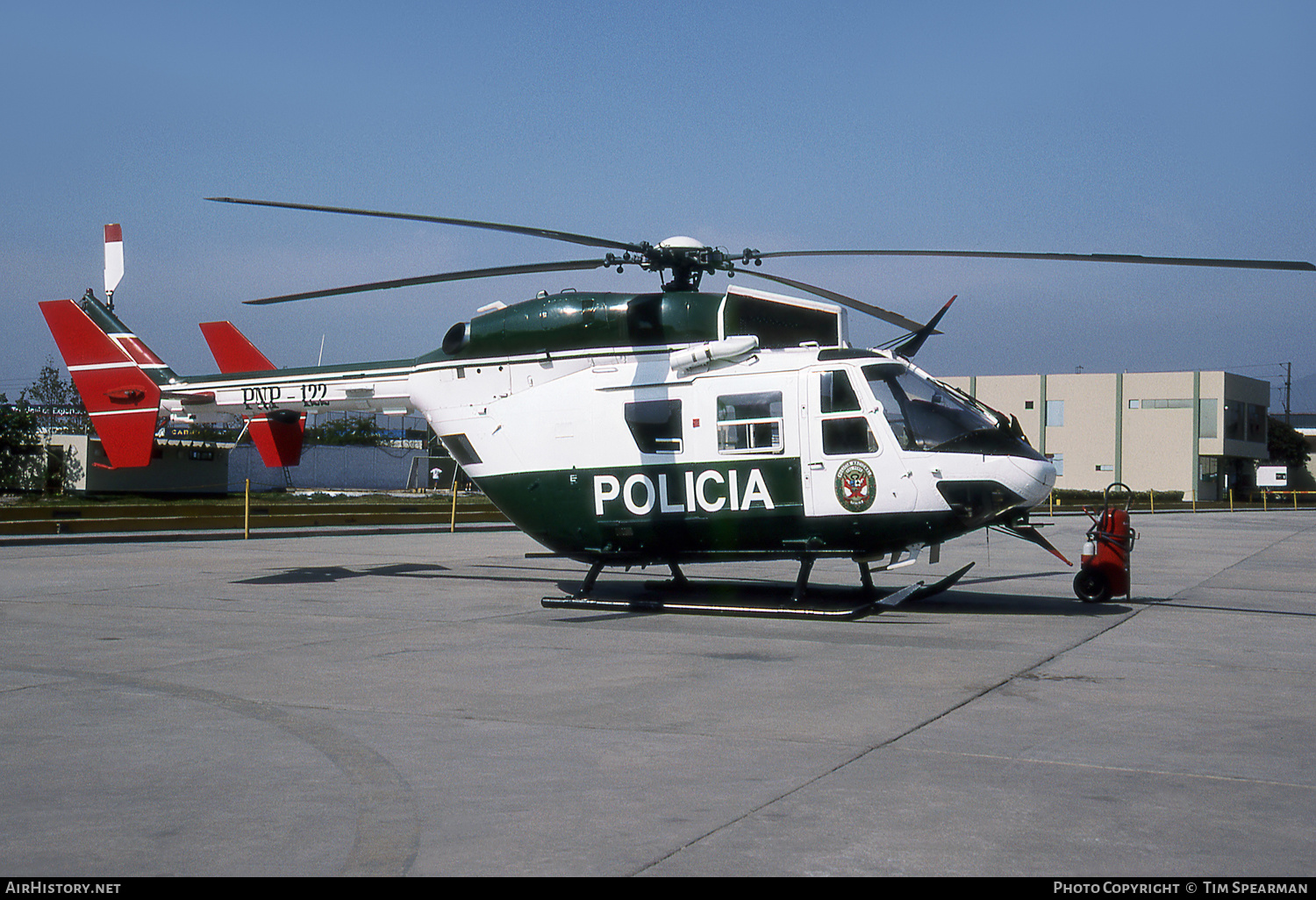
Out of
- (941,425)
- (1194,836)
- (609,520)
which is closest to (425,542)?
(609,520)

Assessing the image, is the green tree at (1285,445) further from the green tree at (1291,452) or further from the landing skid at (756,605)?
the landing skid at (756,605)

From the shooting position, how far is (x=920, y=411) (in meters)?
11.2

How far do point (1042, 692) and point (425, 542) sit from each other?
17.7m

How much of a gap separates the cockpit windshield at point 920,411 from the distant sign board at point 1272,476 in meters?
81.9

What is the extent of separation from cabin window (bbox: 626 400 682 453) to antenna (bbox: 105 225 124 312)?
8.77 metres

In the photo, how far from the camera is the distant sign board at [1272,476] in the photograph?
81.6m

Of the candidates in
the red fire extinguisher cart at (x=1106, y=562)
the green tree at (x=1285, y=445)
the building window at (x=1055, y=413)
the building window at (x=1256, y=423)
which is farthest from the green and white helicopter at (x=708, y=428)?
the green tree at (x=1285, y=445)

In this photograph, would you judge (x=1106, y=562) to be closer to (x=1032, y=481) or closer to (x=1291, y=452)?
(x=1032, y=481)

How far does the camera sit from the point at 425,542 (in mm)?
23250

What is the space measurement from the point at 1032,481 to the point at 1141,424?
73016 mm

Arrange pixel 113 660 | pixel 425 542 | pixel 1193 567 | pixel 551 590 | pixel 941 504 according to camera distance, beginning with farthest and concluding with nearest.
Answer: pixel 425 542 → pixel 1193 567 → pixel 551 590 → pixel 941 504 → pixel 113 660

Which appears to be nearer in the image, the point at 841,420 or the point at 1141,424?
the point at 841,420

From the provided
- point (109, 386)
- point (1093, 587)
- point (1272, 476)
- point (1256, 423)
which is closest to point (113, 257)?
point (109, 386)

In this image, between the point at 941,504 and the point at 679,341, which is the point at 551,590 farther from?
the point at 941,504
